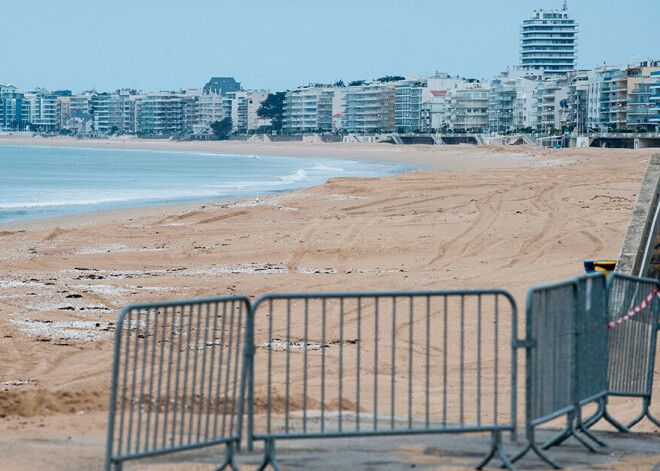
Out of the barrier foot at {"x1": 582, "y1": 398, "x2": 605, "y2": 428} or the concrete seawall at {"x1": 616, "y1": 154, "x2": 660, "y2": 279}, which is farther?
the concrete seawall at {"x1": 616, "y1": 154, "x2": 660, "y2": 279}

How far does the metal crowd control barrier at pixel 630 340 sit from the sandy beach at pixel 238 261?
0.32 meters

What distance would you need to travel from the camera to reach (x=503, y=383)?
834cm

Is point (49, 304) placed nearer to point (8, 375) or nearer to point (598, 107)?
point (8, 375)

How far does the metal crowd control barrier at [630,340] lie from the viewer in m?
6.85

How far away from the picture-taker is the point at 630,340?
7.30 meters

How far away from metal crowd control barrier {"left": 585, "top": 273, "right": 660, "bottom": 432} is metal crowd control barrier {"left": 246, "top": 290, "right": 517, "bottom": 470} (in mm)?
736

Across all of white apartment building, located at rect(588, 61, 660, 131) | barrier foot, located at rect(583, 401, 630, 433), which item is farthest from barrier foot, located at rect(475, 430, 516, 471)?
white apartment building, located at rect(588, 61, 660, 131)

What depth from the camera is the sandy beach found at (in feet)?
24.7

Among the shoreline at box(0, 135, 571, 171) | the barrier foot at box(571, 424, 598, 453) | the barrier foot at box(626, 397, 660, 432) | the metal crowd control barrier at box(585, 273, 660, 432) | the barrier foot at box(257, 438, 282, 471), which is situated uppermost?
the shoreline at box(0, 135, 571, 171)

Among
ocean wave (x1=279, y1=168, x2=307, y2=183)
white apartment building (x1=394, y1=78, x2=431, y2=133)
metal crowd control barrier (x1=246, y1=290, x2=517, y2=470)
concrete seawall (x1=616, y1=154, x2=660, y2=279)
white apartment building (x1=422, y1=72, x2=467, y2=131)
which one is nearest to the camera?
metal crowd control barrier (x1=246, y1=290, x2=517, y2=470)

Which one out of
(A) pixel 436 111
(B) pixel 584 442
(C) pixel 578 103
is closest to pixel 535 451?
(B) pixel 584 442

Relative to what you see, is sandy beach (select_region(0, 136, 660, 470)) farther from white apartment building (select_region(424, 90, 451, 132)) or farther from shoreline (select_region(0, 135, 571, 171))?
white apartment building (select_region(424, 90, 451, 132))

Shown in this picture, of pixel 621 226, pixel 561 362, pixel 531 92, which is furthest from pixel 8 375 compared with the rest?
pixel 531 92

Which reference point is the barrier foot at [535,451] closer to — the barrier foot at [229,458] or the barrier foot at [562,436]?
the barrier foot at [562,436]
